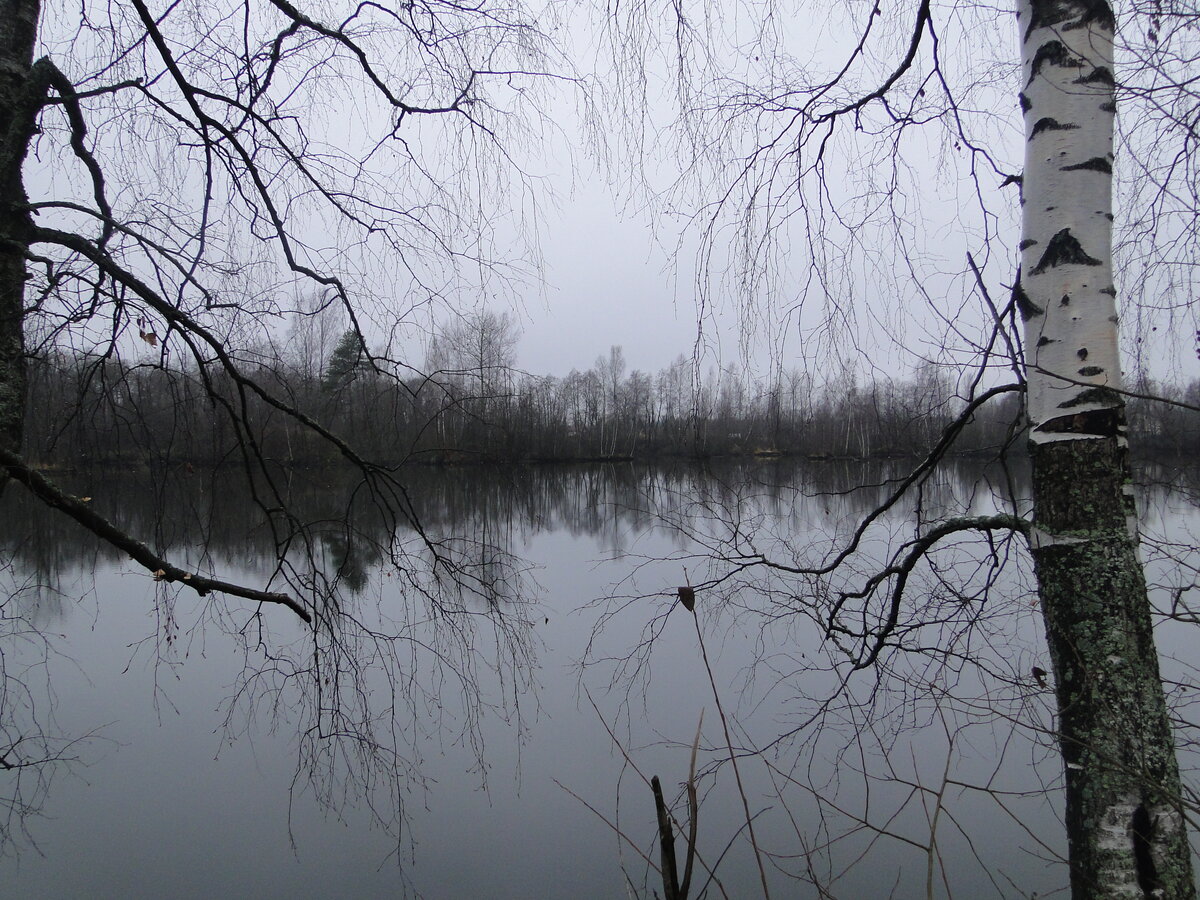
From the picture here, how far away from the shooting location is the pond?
2762 millimetres

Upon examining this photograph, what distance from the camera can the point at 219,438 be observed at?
8.41 feet

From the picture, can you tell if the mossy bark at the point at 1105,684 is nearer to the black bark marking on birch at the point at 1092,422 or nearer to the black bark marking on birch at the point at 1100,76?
the black bark marking on birch at the point at 1092,422

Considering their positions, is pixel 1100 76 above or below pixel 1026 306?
above

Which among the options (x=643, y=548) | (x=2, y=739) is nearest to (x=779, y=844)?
(x=2, y=739)

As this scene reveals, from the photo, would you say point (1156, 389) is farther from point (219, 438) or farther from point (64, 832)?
point (64, 832)

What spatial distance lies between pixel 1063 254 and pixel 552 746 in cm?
437

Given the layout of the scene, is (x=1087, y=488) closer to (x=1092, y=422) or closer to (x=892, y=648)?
(x=1092, y=422)

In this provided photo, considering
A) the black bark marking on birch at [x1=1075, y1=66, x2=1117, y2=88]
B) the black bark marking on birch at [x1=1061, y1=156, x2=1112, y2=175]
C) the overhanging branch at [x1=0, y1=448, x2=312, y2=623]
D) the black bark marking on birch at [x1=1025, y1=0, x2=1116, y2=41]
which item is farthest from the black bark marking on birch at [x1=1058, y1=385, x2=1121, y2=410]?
the overhanging branch at [x1=0, y1=448, x2=312, y2=623]

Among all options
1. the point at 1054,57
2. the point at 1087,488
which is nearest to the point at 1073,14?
the point at 1054,57

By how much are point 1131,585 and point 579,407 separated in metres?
32.7

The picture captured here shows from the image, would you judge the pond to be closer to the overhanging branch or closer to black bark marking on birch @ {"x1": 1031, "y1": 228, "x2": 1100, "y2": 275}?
the overhanging branch

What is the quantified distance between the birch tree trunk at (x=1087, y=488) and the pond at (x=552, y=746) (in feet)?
2.21

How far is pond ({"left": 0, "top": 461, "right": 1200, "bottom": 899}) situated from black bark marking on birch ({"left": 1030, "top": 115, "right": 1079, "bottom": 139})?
1180 mm

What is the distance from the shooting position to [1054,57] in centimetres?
151
